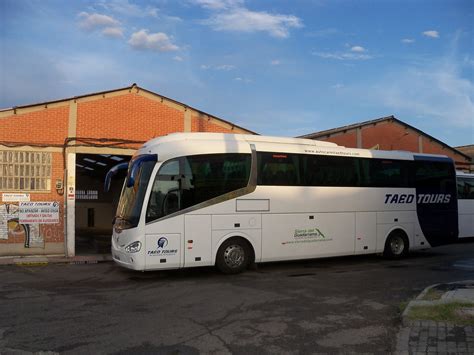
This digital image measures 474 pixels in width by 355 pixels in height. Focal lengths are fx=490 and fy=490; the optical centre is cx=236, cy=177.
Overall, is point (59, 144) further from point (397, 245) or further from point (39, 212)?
point (397, 245)

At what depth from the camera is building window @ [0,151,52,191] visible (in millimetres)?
15289

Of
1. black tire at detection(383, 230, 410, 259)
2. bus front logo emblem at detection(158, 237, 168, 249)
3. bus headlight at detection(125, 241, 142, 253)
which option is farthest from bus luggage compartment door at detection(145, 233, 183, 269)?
black tire at detection(383, 230, 410, 259)

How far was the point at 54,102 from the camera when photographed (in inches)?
616

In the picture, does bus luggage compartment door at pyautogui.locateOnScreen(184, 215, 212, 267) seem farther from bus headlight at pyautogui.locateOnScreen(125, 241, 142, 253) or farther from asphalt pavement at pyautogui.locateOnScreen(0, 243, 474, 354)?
bus headlight at pyautogui.locateOnScreen(125, 241, 142, 253)

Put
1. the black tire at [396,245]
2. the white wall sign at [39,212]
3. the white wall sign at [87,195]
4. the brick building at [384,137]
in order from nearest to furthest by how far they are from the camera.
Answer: the black tire at [396,245] → the white wall sign at [39,212] → the brick building at [384,137] → the white wall sign at [87,195]

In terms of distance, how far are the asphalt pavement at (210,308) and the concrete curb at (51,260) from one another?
0.94 meters

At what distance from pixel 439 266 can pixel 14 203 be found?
499 inches

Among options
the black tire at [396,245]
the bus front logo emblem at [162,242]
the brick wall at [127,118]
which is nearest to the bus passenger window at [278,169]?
the bus front logo emblem at [162,242]

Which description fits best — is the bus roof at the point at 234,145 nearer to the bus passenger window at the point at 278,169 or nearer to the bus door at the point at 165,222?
the bus passenger window at the point at 278,169

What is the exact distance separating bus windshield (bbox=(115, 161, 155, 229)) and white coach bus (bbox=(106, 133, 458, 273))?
24 millimetres

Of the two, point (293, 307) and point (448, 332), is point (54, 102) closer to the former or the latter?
point (293, 307)

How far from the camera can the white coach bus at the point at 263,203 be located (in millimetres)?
11117

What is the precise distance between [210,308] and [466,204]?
16.2 metres

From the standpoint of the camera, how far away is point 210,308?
26.6 feet
